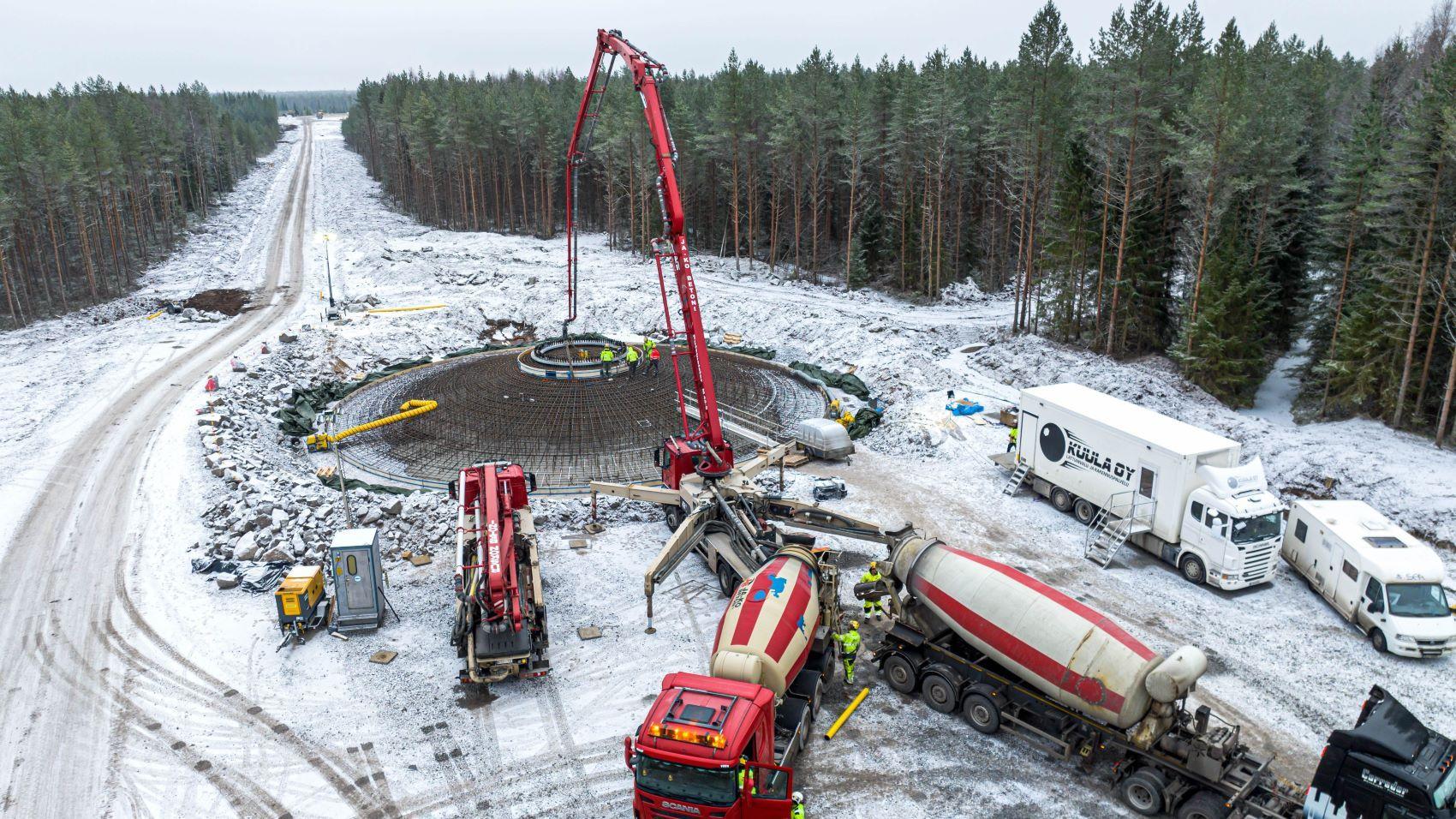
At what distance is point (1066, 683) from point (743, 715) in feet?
19.7

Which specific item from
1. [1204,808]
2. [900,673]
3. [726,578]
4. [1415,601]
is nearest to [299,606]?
[726,578]

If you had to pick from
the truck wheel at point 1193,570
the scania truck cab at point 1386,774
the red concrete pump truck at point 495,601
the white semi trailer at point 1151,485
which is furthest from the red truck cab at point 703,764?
the truck wheel at point 1193,570

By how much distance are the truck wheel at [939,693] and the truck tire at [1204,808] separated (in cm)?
422

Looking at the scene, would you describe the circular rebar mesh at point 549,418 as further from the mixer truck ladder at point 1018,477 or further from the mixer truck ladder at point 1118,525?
the mixer truck ladder at point 1118,525

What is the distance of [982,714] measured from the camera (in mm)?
15906

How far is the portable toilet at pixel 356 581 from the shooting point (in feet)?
63.2

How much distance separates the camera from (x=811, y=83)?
54.3 meters

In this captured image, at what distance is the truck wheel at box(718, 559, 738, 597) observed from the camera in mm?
21000

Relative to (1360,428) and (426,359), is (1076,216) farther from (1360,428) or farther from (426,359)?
(426,359)

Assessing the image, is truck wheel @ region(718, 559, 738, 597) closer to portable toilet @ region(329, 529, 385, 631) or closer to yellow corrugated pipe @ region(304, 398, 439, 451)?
portable toilet @ region(329, 529, 385, 631)

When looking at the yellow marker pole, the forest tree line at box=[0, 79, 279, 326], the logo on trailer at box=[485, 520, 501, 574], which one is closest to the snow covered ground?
the yellow marker pole

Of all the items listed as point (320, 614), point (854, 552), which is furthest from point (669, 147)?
point (320, 614)

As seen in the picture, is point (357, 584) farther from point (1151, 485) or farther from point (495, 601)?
point (1151, 485)

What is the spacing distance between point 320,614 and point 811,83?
46.1 m
